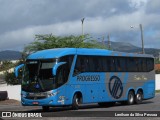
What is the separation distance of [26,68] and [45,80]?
5.18ft

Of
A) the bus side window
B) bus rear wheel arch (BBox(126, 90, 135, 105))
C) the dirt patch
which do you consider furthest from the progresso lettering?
the dirt patch

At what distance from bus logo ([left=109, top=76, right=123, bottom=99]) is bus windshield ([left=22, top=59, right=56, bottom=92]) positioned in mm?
5665

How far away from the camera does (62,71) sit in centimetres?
2567

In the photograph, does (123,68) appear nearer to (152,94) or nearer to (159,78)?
(152,94)

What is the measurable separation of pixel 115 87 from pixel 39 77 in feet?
21.5

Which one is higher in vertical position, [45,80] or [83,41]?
[83,41]

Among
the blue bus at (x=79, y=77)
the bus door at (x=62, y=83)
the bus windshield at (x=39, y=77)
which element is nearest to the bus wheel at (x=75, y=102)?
the blue bus at (x=79, y=77)

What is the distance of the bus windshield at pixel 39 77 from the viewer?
2534 centimetres

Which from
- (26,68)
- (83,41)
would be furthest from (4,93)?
(83,41)

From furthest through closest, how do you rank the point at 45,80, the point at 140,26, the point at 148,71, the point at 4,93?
the point at 140,26, the point at 4,93, the point at 148,71, the point at 45,80

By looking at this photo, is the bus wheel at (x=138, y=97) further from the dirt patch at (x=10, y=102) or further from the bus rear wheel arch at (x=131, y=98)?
the dirt patch at (x=10, y=102)

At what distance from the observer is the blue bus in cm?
2542

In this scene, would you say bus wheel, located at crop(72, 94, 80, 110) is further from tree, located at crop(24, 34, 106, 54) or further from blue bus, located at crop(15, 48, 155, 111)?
tree, located at crop(24, 34, 106, 54)

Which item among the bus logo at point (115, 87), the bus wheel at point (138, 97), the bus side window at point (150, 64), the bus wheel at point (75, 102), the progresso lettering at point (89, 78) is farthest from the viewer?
the bus side window at point (150, 64)
